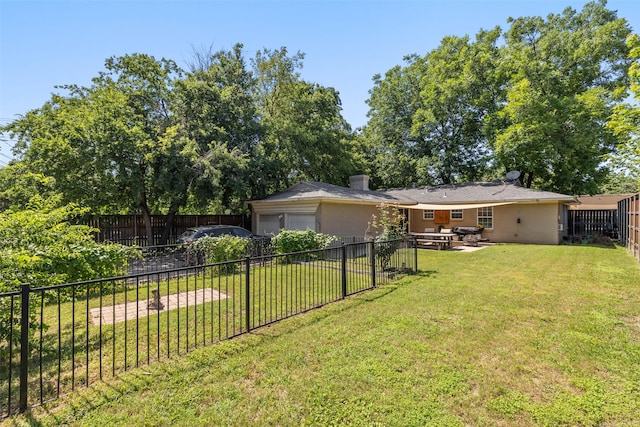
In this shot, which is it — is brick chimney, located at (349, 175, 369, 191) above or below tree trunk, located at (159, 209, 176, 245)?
above

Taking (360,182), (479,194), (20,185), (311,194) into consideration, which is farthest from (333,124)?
(20,185)

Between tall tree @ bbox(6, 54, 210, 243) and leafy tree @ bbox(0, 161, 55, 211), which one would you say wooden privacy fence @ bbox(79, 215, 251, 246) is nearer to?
tall tree @ bbox(6, 54, 210, 243)

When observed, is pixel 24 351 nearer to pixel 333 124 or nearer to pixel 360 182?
pixel 360 182

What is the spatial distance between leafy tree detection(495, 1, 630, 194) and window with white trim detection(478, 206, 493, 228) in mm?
5999

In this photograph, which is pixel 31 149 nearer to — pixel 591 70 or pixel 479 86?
pixel 479 86

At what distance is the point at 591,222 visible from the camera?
21391mm

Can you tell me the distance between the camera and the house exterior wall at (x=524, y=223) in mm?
16734

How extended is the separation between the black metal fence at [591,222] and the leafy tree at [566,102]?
1.74m

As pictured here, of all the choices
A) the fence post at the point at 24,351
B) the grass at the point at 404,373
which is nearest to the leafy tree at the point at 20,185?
the fence post at the point at 24,351

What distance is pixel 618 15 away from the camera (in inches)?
→ 891

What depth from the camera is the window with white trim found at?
1875 cm

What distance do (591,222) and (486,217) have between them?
877 cm

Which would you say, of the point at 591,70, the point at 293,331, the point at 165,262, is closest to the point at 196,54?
the point at 165,262

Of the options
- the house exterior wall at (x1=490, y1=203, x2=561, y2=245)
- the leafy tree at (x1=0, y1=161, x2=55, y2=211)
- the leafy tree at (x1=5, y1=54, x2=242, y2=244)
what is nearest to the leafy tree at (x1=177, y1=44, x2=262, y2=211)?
the leafy tree at (x1=5, y1=54, x2=242, y2=244)
